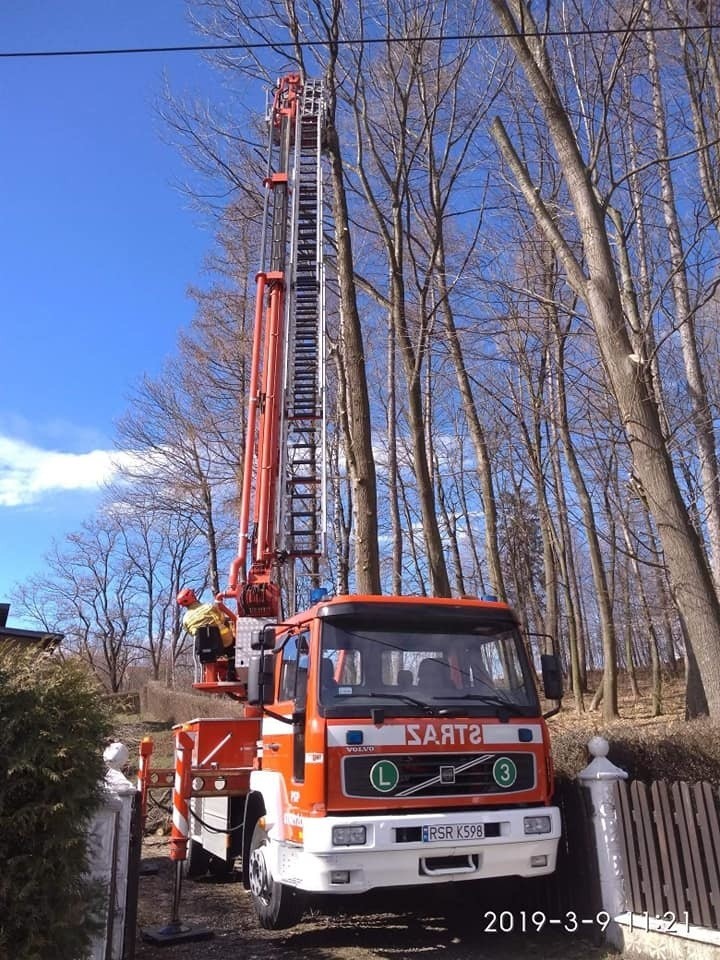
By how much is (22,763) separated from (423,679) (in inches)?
108

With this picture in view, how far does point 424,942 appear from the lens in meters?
6.23

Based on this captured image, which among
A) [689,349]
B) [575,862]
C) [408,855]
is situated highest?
[689,349]

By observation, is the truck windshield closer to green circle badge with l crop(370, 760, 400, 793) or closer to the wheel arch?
green circle badge with l crop(370, 760, 400, 793)

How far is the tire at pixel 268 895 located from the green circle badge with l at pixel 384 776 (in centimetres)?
105

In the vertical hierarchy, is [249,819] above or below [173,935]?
above

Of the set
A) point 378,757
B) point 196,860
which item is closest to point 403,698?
point 378,757

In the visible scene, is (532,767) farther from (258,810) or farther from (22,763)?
(22,763)

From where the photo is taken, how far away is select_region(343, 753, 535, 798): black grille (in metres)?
5.46

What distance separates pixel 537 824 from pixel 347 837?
135cm

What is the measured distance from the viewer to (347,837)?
520 cm

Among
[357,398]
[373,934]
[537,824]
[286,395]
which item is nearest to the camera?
[537,824]

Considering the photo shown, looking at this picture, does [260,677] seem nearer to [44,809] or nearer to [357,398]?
[44,809]

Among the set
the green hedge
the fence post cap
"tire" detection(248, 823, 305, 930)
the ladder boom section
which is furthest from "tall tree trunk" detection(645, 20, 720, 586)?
the green hedge

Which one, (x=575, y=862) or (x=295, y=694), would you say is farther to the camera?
(x=575, y=862)
